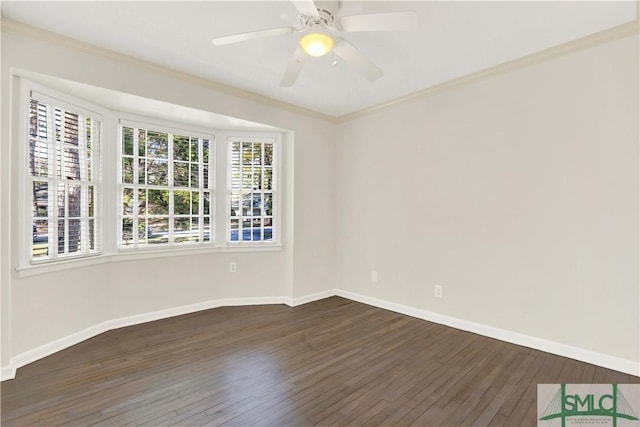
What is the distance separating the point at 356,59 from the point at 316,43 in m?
0.37

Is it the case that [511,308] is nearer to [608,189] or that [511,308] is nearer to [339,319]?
[608,189]

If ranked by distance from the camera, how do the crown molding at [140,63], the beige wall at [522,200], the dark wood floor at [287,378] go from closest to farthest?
the dark wood floor at [287,378], the crown molding at [140,63], the beige wall at [522,200]

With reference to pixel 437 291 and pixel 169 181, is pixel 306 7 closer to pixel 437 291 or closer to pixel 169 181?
pixel 169 181

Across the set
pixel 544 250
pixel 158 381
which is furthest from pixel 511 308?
pixel 158 381

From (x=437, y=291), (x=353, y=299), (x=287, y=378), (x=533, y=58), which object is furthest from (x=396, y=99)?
(x=287, y=378)

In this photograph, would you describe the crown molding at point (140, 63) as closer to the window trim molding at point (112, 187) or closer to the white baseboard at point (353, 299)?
the window trim molding at point (112, 187)

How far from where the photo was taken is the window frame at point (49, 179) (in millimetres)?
2564

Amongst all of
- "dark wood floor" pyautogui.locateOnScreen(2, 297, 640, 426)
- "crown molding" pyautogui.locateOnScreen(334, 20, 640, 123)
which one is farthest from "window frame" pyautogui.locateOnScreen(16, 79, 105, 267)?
"crown molding" pyautogui.locateOnScreen(334, 20, 640, 123)

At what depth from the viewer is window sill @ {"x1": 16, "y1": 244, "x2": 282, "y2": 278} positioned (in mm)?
2720

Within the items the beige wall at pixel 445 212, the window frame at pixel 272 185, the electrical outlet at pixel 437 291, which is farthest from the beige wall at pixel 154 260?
the electrical outlet at pixel 437 291

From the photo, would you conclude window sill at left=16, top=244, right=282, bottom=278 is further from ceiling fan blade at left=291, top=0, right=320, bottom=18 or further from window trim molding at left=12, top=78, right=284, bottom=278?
ceiling fan blade at left=291, top=0, right=320, bottom=18

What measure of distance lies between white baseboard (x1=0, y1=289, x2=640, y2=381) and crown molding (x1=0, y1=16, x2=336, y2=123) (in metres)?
2.52

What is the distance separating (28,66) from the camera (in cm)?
248

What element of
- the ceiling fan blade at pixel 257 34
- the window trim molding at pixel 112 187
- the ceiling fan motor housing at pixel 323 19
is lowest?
the window trim molding at pixel 112 187
